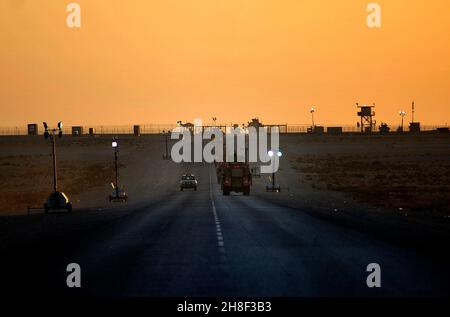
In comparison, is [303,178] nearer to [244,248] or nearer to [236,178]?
[236,178]

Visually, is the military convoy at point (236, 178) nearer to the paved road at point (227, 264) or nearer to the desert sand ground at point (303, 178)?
the desert sand ground at point (303, 178)

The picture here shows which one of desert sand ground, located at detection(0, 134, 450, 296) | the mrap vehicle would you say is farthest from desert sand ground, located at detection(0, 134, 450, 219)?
→ the mrap vehicle

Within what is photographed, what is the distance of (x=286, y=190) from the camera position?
3716 inches

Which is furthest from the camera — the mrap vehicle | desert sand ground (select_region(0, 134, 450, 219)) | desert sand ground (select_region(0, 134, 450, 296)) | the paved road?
the mrap vehicle

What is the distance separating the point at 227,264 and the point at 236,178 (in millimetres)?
60376

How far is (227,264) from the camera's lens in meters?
22.2

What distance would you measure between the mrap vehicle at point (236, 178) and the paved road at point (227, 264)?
44.6 m

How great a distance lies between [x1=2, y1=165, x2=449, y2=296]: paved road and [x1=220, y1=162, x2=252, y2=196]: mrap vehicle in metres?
44.6

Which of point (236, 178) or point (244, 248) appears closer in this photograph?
point (244, 248)

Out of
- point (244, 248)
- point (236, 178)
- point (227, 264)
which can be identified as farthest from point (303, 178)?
point (227, 264)

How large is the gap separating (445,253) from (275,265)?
6.24 m

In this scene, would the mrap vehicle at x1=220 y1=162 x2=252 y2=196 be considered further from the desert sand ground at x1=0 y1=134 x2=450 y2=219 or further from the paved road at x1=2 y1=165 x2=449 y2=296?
the paved road at x1=2 y1=165 x2=449 y2=296

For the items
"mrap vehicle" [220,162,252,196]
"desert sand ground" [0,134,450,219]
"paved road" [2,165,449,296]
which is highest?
"paved road" [2,165,449,296]

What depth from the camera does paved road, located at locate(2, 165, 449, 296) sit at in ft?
58.1
